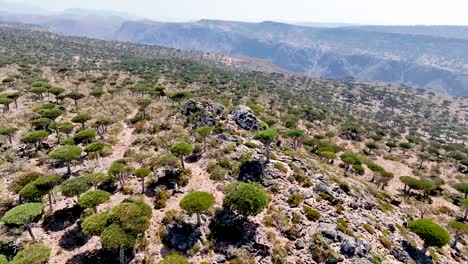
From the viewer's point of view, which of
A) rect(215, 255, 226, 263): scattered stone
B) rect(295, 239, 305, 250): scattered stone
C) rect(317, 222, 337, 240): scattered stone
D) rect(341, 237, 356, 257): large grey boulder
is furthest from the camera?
rect(317, 222, 337, 240): scattered stone

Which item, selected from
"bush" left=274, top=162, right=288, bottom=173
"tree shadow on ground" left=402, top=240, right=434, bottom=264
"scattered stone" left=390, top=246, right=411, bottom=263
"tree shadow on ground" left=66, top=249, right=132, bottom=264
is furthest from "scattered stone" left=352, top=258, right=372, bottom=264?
"tree shadow on ground" left=66, top=249, right=132, bottom=264

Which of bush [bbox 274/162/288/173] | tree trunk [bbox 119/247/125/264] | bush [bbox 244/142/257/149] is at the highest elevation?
bush [bbox 244/142/257/149]

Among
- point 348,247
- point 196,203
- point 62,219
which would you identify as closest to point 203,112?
point 196,203

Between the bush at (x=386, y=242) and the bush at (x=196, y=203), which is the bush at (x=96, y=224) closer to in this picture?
the bush at (x=196, y=203)

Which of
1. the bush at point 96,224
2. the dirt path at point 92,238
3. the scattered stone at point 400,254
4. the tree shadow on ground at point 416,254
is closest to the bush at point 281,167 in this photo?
the scattered stone at point 400,254

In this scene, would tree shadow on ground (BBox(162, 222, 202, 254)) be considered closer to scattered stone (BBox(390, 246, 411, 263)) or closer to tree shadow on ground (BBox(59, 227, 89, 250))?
tree shadow on ground (BBox(59, 227, 89, 250))

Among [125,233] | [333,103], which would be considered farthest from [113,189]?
[333,103]
